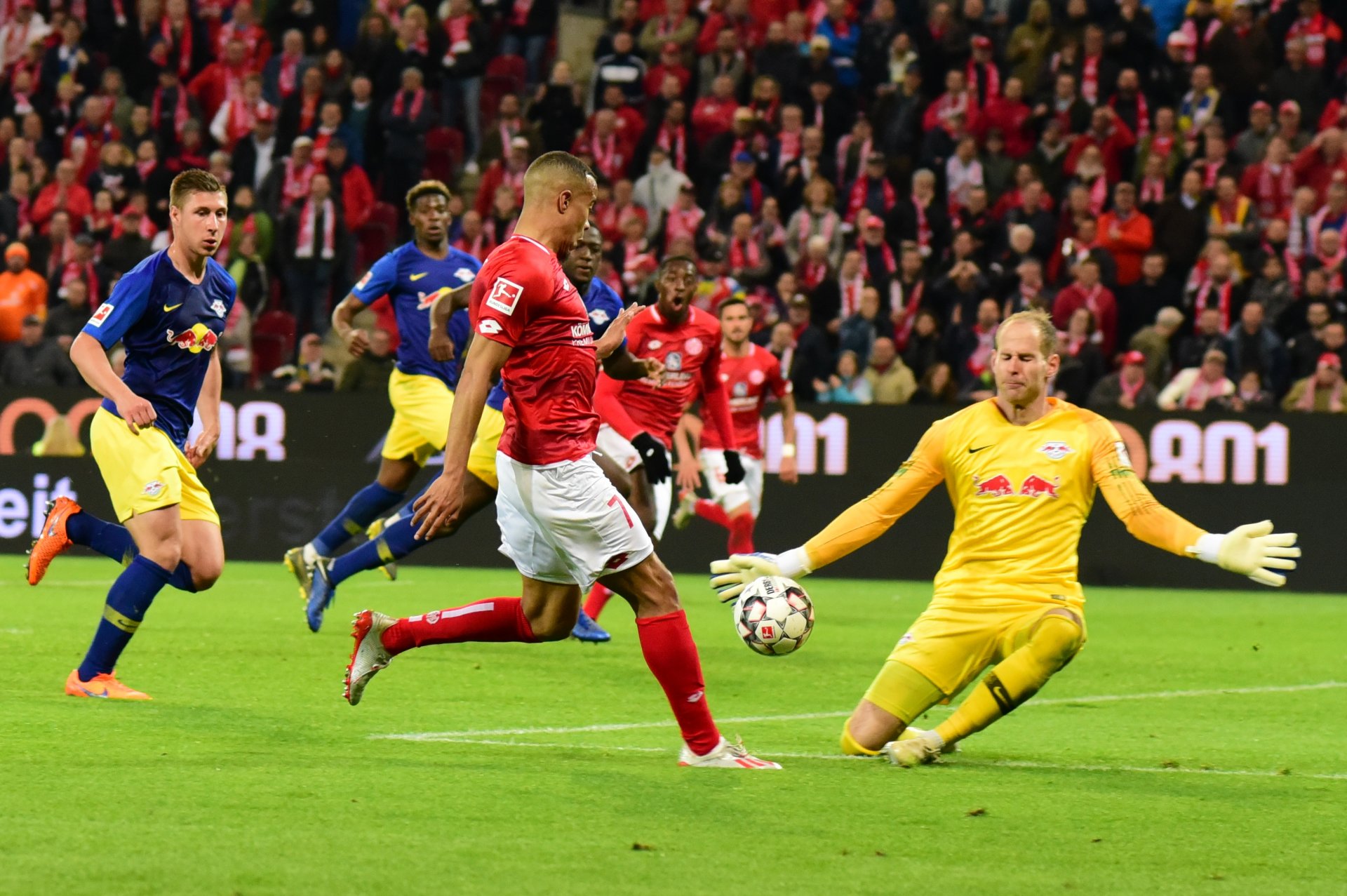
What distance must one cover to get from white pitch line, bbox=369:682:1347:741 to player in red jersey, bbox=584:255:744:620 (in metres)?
3.40

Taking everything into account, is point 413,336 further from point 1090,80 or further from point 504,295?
point 1090,80

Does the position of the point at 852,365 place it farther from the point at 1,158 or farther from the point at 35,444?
the point at 1,158

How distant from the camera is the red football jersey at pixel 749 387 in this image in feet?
50.9

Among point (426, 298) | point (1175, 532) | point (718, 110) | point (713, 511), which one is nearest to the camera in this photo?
point (1175, 532)

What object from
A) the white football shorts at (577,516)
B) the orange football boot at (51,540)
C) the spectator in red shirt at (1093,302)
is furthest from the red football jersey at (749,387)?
the white football shorts at (577,516)

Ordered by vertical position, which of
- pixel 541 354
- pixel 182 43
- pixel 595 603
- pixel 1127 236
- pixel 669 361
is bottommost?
pixel 595 603

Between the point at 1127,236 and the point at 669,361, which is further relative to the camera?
the point at 1127,236

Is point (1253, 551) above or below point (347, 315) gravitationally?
below

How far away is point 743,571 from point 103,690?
307 centimetres

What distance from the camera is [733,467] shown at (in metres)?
13.0

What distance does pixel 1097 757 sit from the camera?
762cm

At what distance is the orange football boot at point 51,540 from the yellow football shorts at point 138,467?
69 cm

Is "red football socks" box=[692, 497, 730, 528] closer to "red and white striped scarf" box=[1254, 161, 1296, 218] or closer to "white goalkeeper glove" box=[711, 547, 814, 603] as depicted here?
"white goalkeeper glove" box=[711, 547, 814, 603]

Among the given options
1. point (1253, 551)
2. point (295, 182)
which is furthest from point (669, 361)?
point (295, 182)
